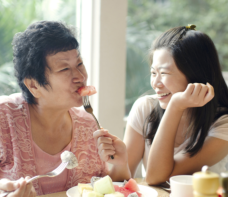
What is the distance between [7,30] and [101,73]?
68cm

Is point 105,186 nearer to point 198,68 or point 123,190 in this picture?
point 123,190

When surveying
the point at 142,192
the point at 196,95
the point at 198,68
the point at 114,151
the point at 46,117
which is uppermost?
the point at 198,68

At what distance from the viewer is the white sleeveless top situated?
1.44 metres

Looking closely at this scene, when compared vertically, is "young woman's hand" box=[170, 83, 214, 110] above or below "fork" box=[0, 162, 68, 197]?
above

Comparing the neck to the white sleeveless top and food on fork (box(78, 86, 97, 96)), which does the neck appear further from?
the white sleeveless top

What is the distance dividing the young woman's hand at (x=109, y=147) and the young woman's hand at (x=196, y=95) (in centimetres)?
35

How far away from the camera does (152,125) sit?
1.63m

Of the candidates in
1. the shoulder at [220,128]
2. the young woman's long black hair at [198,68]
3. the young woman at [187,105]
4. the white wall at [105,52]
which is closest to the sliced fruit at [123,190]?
the young woman at [187,105]

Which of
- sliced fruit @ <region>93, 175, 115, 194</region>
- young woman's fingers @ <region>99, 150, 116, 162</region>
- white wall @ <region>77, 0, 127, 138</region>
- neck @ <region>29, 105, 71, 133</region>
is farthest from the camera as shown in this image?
white wall @ <region>77, 0, 127, 138</region>

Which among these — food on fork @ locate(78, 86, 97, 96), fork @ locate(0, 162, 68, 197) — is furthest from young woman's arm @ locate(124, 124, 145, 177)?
fork @ locate(0, 162, 68, 197)

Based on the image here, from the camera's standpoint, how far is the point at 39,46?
1.22m

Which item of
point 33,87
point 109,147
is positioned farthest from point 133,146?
point 33,87

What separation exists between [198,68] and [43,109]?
0.79 m

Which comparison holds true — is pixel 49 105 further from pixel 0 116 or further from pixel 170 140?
pixel 170 140
